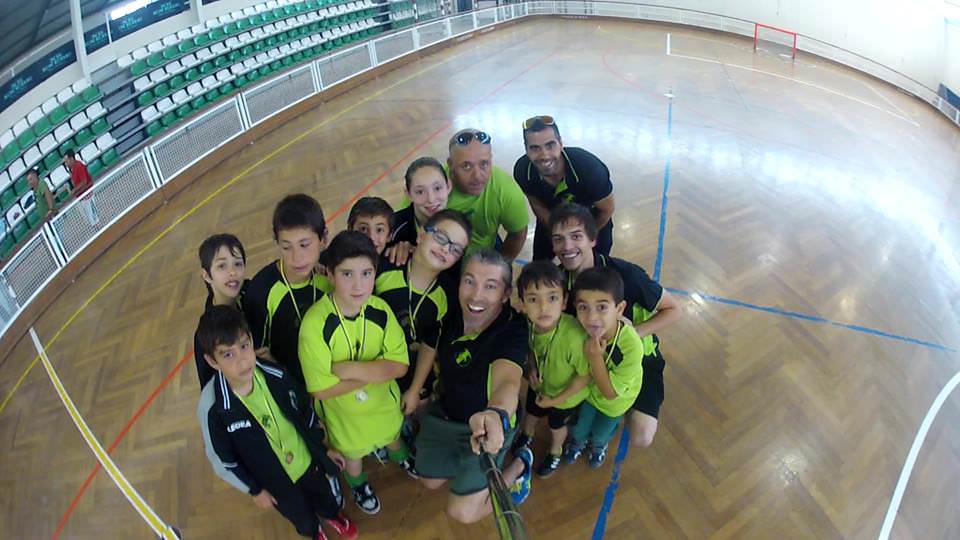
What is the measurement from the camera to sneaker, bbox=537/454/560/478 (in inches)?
136

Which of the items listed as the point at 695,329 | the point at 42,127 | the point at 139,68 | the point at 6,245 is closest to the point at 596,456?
the point at 695,329

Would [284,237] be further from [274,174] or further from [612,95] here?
[612,95]

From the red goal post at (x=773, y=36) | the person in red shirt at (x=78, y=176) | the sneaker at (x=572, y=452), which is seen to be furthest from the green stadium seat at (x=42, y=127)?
the red goal post at (x=773, y=36)

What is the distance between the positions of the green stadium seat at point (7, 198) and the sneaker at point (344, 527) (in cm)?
656

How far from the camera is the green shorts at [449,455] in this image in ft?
8.77

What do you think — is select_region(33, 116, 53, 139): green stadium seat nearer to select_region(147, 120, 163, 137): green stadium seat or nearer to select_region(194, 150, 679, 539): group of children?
select_region(147, 120, 163, 137): green stadium seat

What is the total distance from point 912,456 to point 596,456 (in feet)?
7.42

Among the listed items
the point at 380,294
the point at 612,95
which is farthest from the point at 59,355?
the point at 612,95

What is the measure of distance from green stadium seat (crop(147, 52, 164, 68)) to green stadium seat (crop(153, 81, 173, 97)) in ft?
1.06

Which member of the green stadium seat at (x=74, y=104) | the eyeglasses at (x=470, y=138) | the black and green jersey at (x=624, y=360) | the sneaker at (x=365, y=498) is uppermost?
the eyeglasses at (x=470, y=138)

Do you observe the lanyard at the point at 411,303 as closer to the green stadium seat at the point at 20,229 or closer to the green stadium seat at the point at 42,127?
the green stadium seat at the point at 20,229

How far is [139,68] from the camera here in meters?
9.13

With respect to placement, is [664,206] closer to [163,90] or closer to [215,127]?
[215,127]

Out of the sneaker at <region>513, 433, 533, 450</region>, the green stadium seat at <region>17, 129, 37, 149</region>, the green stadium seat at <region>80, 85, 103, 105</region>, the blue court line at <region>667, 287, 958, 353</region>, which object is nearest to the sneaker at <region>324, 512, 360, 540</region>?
the sneaker at <region>513, 433, 533, 450</region>
